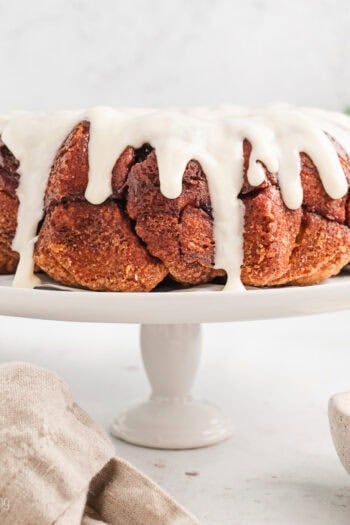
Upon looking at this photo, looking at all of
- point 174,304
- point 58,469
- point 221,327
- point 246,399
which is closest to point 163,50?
point 221,327

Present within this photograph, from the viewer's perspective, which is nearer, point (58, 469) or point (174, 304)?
point (58, 469)

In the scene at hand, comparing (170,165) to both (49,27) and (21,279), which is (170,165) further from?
(49,27)

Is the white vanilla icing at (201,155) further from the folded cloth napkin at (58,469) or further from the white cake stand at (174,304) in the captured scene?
the folded cloth napkin at (58,469)

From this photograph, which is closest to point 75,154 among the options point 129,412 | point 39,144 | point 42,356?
point 39,144

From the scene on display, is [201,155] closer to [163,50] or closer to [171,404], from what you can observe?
[171,404]

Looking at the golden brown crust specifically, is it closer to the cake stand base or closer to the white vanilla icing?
the white vanilla icing

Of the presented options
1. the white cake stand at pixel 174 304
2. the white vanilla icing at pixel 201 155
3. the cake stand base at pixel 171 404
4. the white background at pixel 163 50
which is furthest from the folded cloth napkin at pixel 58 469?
the white background at pixel 163 50

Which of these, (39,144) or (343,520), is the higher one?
(39,144)
